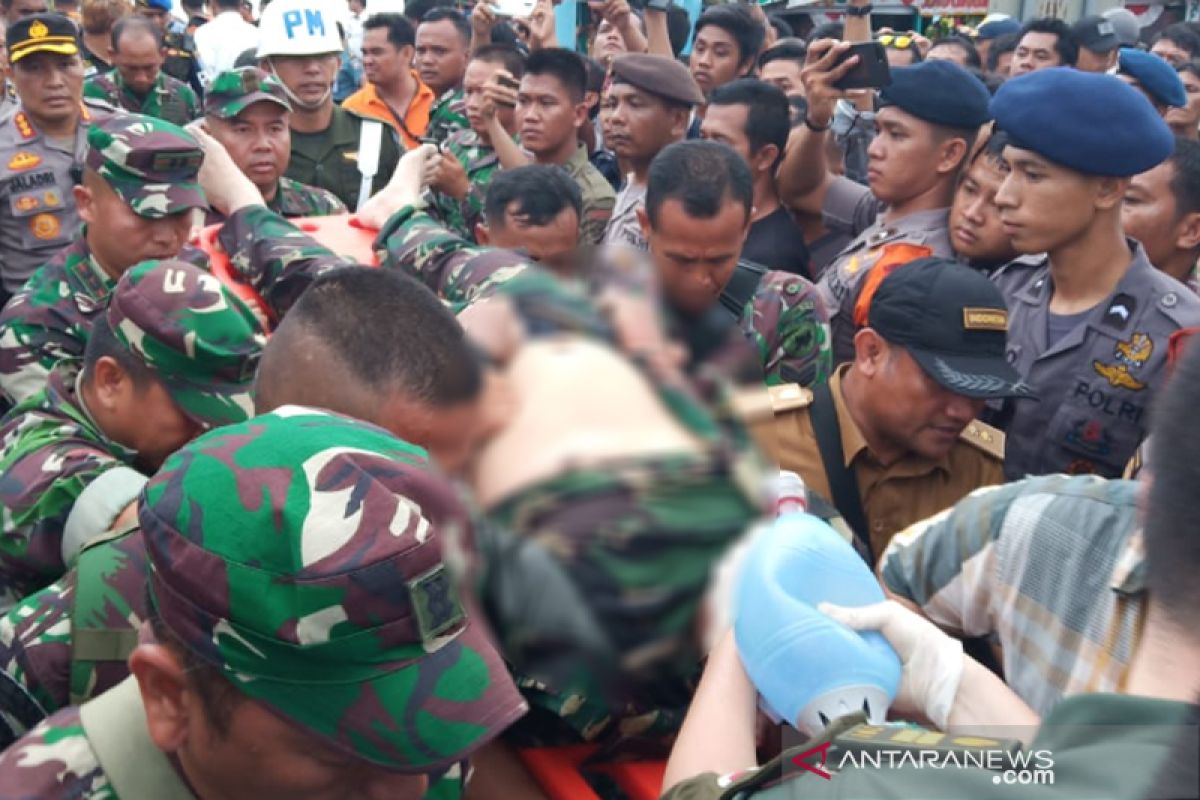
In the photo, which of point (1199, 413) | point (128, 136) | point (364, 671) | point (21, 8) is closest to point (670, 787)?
point (364, 671)

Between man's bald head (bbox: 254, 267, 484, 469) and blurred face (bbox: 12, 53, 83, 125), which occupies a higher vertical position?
man's bald head (bbox: 254, 267, 484, 469)

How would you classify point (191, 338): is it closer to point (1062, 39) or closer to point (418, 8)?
point (1062, 39)

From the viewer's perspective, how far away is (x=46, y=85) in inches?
198

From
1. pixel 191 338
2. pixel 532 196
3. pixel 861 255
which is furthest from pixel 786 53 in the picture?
pixel 191 338

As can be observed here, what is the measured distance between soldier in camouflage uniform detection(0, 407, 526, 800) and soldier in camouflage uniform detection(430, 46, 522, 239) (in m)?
2.56

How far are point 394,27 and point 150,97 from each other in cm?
166

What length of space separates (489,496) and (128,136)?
2982 mm

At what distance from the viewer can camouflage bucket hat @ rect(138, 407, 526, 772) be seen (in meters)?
1.09

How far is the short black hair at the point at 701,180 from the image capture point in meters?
1.45

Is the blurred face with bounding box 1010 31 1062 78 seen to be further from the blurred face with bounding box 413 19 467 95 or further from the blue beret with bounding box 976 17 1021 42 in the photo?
the blurred face with bounding box 413 19 467 95

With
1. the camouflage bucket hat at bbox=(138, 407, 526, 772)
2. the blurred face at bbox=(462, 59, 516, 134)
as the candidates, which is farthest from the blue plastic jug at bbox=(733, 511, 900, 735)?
the blurred face at bbox=(462, 59, 516, 134)

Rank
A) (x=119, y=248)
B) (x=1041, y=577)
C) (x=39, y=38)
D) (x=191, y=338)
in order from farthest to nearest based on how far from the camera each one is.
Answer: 1. (x=39, y=38)
2. (x=119, y=248)
3. (x=191, y=338)
4. (x=1041, y=577)

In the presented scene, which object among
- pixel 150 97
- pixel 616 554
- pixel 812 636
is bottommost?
pixel 150 97

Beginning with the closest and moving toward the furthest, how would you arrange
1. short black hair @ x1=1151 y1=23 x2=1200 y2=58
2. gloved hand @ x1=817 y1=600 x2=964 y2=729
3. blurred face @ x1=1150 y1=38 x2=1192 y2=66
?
gloved hand @ x1=817 y1=600 x2=964 y2=729 → blurred face @ x1=1150 y1=38 x2=1192 y2=66 → short black hair @ x1=1151 y1=23 x2=1200 y2=58
